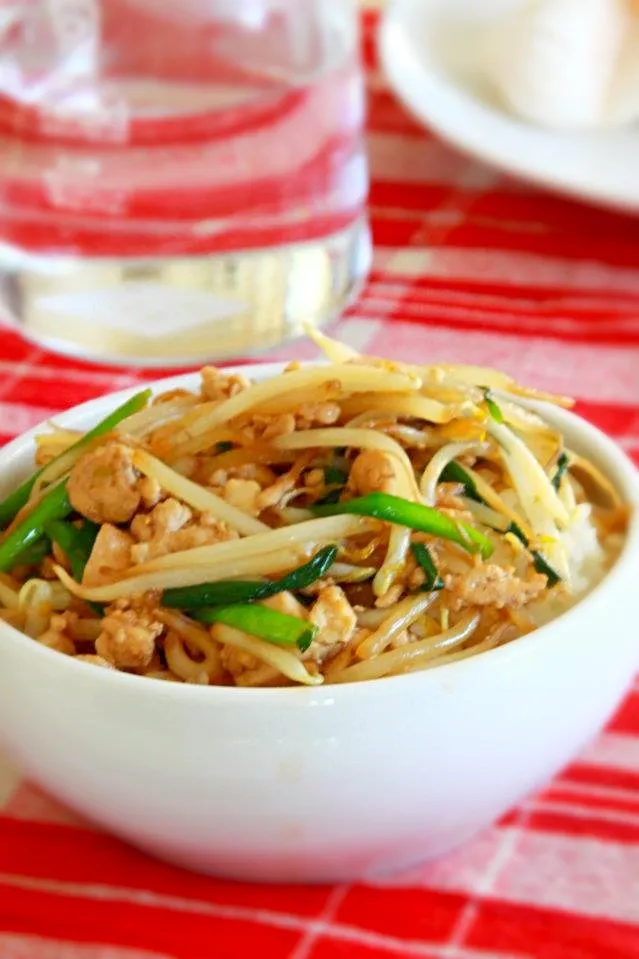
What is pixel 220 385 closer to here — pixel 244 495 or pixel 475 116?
pixel 244 495

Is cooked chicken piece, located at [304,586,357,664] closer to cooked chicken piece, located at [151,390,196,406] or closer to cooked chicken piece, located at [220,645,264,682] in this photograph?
cooked chicken piece, located at [220,645,264,682]

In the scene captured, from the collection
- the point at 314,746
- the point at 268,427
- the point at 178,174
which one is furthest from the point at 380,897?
the point at 178,174

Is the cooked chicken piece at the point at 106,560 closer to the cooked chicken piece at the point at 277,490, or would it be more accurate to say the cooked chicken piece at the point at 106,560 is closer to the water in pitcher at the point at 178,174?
the cooked chicken piece at the point at 277,490

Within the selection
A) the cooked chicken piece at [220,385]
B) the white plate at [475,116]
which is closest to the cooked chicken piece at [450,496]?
the cooked chicken piece at [220,385]

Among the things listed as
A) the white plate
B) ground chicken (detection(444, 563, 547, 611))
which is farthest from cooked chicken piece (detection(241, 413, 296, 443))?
the white plate

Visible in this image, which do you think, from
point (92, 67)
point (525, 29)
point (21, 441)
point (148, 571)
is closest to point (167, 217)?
point (92, 67)
